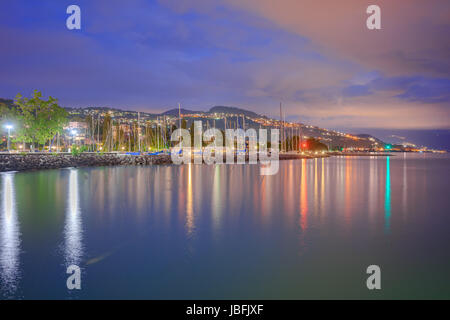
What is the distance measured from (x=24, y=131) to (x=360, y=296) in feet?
182

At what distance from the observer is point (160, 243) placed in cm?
1005

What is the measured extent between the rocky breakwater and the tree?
15.4 ft

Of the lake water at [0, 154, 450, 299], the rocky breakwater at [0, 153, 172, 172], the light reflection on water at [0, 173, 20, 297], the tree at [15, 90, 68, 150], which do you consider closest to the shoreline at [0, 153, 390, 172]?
the rocky breakwater at [0, 153, 172, 172]

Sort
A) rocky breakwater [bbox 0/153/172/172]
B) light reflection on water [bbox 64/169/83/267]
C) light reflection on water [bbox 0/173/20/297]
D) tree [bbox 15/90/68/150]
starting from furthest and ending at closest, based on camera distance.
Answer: tree [bbox 15/90/68/150], rocky breakwater [bbox 0/153/172/172], light reflection on water [bbox 64/169/83/267], light reflection on water [bbox 0/173/20/297]

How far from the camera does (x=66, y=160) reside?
1999 inches

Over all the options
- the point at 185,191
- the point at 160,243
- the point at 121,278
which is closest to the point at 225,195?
the point at 185,191

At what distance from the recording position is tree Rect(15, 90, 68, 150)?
5122 cm

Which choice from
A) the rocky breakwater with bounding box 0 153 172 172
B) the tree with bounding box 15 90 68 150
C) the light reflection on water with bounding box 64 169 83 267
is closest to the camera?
the light reflection on water with bounding box 64 169 83 267

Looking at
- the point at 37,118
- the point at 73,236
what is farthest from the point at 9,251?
the point at 37,118

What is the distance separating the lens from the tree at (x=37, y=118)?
51219mm

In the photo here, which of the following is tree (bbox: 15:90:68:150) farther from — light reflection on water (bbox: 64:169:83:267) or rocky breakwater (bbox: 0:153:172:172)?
light reflection on water (bbox: 64:169:83:267)

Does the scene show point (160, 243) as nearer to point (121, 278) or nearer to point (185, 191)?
point (121, 278)
